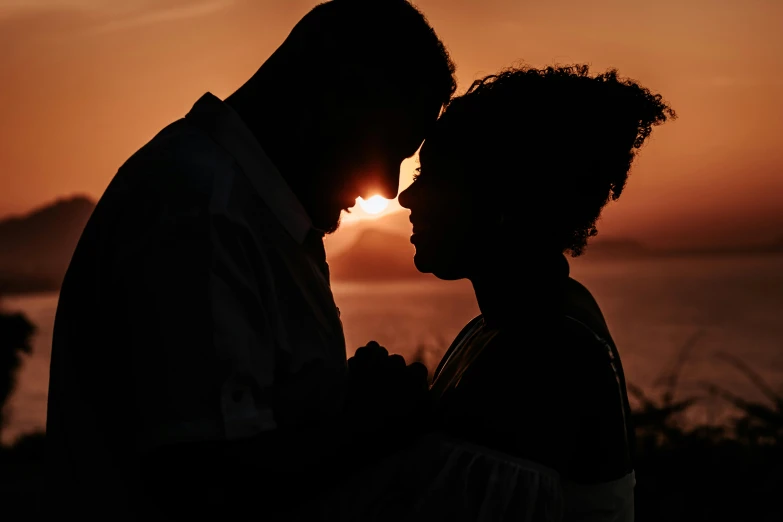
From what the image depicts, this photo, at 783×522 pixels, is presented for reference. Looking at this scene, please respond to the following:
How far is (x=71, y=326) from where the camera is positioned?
2201 mm

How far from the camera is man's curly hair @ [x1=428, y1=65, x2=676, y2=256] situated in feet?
9.37

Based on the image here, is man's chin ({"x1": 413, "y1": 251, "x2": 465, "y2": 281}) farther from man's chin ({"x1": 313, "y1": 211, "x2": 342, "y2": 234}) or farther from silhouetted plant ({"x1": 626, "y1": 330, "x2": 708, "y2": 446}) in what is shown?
silhouetted plant ({"x1": 626, "y1": 330, "x2": 708, "y2": 446})

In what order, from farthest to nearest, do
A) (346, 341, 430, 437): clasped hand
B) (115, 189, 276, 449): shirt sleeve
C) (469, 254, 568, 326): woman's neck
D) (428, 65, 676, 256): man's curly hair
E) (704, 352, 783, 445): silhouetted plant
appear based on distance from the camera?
(704, 352, 783, 445): silhouetted plant
(428, 65, 676, 256): man's curly hair
(469, 254, 568, 326): woman's neck
(346, 341, 430, 437): clasped hand
(115, 189, 276, 449): shirt sleeve

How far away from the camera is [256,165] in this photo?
2.32m

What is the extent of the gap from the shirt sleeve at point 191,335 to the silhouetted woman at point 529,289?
655mm

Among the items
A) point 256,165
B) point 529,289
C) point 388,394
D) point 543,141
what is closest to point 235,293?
point 256,165

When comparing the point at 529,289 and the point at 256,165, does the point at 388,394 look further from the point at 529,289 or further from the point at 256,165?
the point at 256,165

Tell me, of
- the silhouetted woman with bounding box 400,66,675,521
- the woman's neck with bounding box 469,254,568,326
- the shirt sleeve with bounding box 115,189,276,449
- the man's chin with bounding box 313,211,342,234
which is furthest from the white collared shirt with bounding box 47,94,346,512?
the woman's neck with bounding box 469,254,568,326

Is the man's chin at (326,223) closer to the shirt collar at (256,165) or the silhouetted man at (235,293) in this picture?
the silhouetted man at (235,293)

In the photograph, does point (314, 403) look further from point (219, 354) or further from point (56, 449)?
point (56, 449)

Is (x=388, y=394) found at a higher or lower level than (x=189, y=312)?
lower

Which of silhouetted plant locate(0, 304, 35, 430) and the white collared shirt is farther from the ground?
silhouetted plant locate(0, 304, 35, 430)

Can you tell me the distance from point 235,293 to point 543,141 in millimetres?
1264

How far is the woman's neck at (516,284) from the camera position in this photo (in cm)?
256
